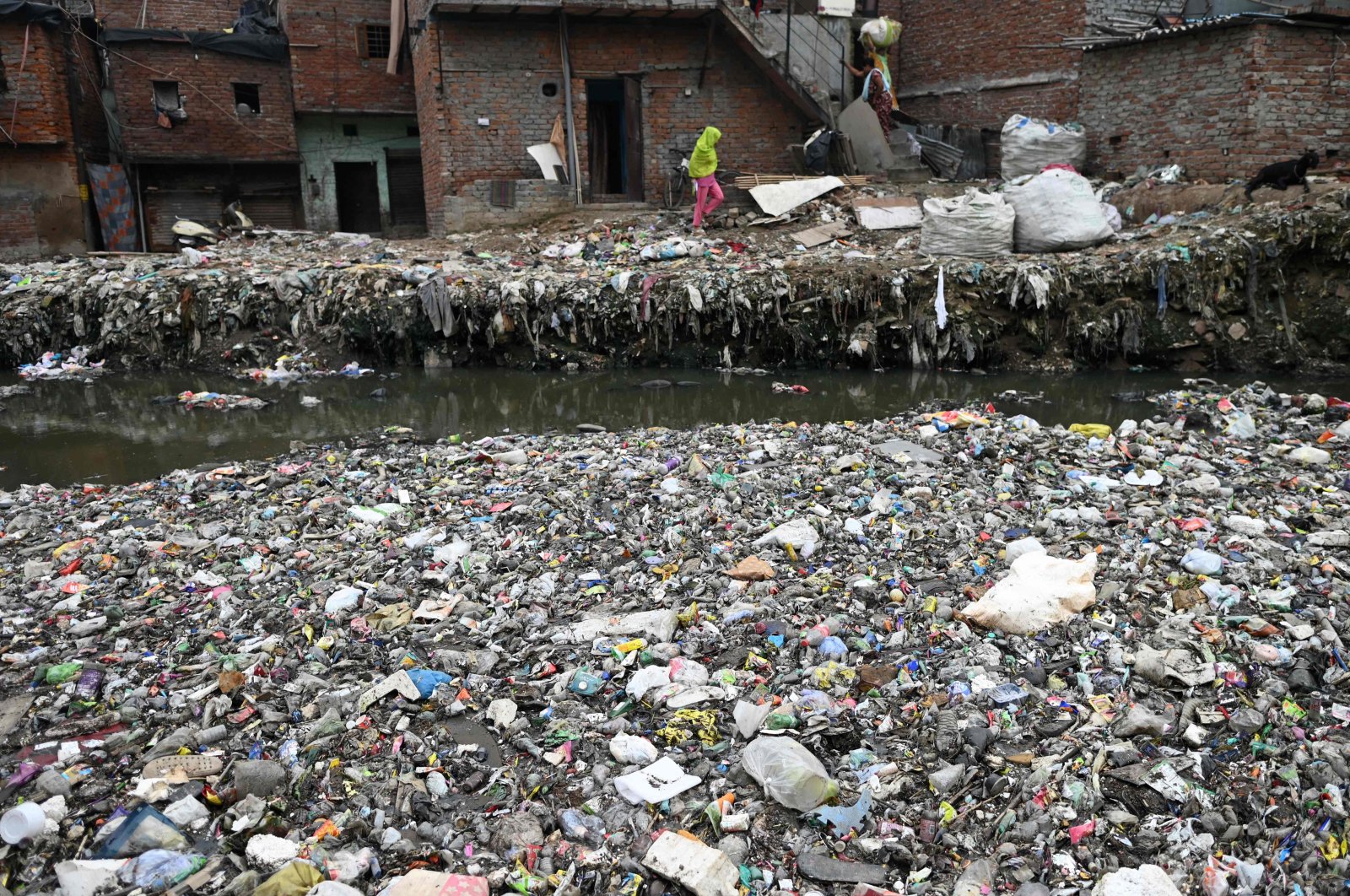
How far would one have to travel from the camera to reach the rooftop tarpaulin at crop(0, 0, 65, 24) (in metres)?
14.1

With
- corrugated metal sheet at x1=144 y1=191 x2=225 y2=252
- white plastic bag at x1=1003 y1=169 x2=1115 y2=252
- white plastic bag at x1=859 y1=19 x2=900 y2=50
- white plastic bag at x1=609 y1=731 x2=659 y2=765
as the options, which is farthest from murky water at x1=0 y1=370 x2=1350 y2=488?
corrugated metal sheet at x1=144 y1=191 x2=225 y2=252

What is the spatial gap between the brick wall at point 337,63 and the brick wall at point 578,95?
11.9ft

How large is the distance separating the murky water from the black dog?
240 cm

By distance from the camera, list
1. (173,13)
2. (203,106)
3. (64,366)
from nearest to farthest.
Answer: (64,366) < (203,106) < (173,13)

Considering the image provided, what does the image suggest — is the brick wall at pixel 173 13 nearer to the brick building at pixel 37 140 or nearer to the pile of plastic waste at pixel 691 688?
the brick building at pixel 37 140

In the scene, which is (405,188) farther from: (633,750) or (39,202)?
(633,750)

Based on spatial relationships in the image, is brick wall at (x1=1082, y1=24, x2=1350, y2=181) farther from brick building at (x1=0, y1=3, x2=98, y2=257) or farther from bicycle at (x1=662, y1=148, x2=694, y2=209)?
brick building at (x1=0, y1=3, x2=98, y2=257)

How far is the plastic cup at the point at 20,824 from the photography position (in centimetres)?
232

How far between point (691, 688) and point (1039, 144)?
11.6 meters

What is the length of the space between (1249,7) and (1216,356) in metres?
6.05

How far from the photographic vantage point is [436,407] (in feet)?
28.5

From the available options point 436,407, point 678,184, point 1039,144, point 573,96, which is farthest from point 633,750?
point 573,96

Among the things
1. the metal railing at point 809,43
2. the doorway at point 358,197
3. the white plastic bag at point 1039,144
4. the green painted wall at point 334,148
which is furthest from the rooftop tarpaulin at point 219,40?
the white plastic bag at point 1039,144

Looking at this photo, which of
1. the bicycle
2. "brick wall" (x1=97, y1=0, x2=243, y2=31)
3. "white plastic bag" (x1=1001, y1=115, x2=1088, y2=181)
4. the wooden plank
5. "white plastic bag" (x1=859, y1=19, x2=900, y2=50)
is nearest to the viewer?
the wooden plank
